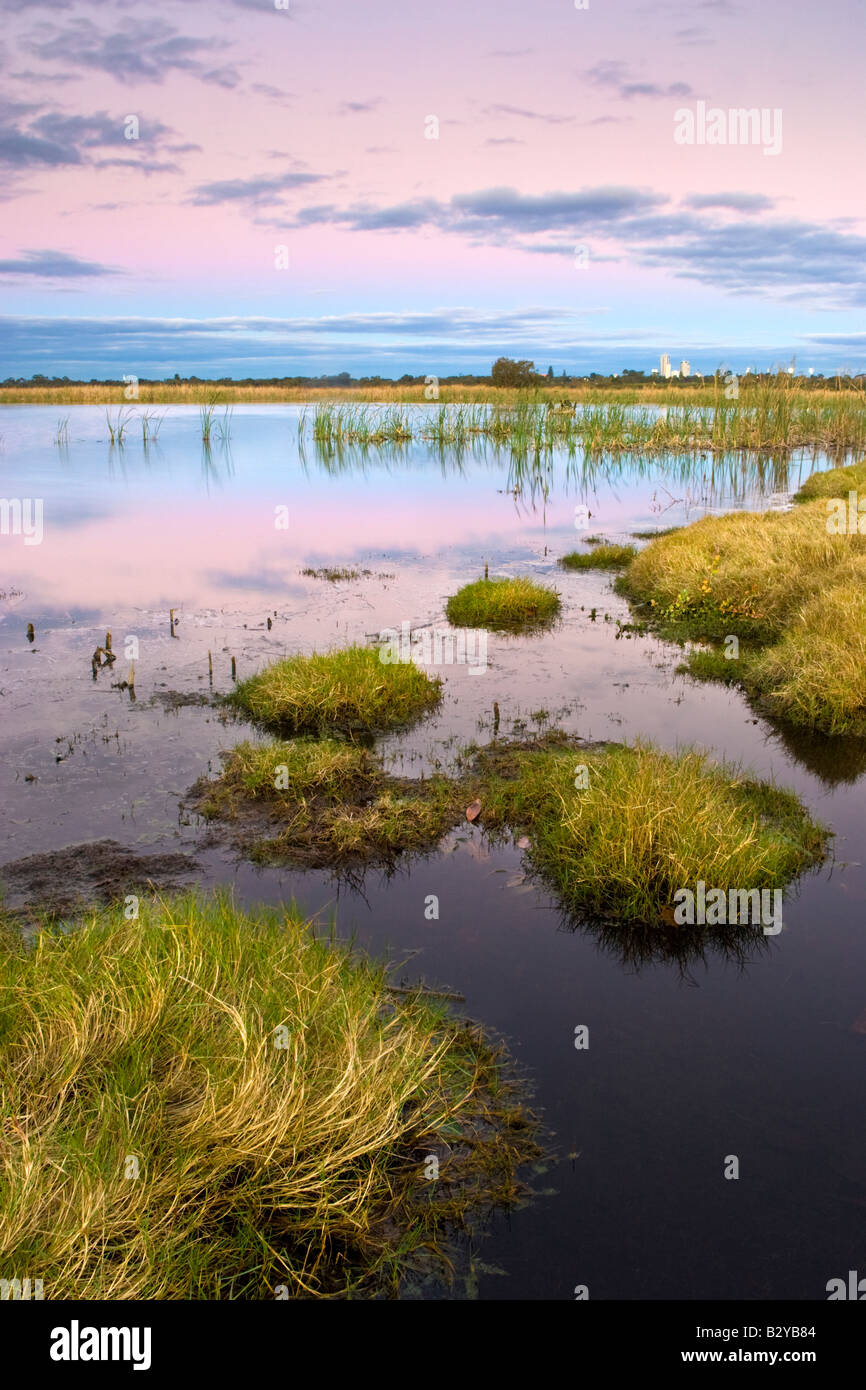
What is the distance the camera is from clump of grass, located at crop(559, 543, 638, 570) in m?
20.6

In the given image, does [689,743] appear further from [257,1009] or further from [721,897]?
[257,1009]

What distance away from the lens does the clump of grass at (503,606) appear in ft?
51.5

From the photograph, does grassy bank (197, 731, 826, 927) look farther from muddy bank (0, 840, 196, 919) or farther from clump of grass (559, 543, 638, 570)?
clump of grass (559, 543, 638, 570)

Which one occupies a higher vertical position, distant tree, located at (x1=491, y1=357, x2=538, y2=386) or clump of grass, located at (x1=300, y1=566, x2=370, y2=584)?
distant tree, located at (x1=491, y1=357, x2=538, y2=386)

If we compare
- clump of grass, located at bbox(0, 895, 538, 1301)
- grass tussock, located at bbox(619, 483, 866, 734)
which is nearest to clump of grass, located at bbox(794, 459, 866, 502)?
grass tussock, located at bbox(619, 483, 866, 734)

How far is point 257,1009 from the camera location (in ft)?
16.1

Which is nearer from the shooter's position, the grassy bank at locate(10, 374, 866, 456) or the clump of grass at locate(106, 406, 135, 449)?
the grassy bank at locate(10, 374, 866, 456)

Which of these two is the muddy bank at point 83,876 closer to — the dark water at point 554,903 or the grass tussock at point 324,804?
the dark water at point 554,903

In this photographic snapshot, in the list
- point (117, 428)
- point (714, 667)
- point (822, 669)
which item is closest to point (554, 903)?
point (822, 669)

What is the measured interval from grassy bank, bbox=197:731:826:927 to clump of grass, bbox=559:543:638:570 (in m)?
11.2

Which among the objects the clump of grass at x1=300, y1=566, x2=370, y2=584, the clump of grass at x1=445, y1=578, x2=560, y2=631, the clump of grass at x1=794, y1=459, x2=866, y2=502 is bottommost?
the clump of grass at x1=445, y1=578, x2=560, y2=631

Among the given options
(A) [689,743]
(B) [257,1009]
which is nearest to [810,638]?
(A) [689,743]

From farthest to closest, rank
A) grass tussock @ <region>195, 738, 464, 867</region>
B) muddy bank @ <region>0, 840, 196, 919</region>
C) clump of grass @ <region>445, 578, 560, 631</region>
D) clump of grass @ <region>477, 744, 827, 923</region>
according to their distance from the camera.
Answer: clump of grass @ <region>445, 578, 560, 631</region> → grass tussock @ <region>195, 738, 464, 867</region> → clump of grass @ <region>477, 744, 827, 923</region> → muddy bank @ <region>0, 840, 196, 919</region>

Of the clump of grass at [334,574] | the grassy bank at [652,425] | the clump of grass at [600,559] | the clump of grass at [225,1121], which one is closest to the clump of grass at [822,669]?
the clump of grass at [225,1121]
